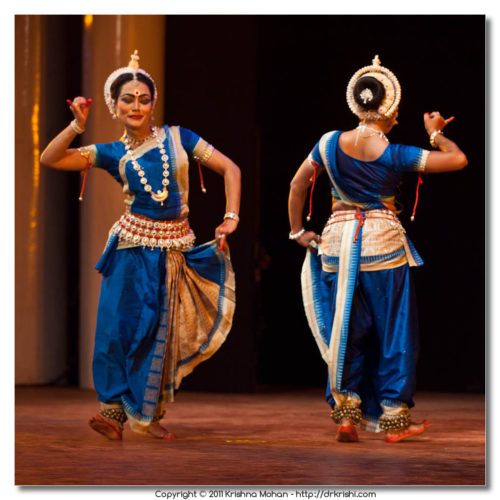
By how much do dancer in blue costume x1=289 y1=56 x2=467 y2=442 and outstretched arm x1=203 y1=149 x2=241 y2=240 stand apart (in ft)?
1.13

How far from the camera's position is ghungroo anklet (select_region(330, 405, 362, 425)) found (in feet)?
Answer: 15.3

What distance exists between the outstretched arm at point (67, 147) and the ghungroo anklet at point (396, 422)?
1634mm

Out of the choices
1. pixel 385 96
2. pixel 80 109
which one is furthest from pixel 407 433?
pixel 80 109

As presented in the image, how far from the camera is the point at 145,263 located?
476 cm

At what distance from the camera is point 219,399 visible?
642 cm

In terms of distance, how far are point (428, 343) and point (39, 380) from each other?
2.40 metres

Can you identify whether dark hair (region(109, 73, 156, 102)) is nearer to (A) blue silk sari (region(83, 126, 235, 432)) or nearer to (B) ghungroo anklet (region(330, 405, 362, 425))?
(A) blue silk sari (region(83, 126, 235, 432))

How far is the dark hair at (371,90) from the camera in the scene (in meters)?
4.71

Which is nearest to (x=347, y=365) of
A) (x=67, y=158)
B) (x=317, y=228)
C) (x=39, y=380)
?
(x=67, y=158)

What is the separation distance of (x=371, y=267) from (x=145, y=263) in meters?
0.94

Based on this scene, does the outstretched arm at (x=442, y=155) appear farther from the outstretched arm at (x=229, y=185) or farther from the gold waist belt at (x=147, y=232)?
the gold waist belt at (x=147, y=232)

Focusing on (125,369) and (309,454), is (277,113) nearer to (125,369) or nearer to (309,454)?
(125,369)

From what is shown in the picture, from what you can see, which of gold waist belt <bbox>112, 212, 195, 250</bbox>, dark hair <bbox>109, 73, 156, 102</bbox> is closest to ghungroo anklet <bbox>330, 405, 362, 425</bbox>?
gold waist belt <bbox>112, 212, 195, 250</bbox>

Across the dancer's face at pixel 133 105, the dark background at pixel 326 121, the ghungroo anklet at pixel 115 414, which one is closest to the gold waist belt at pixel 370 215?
the dancer's face at pixel 133 105
